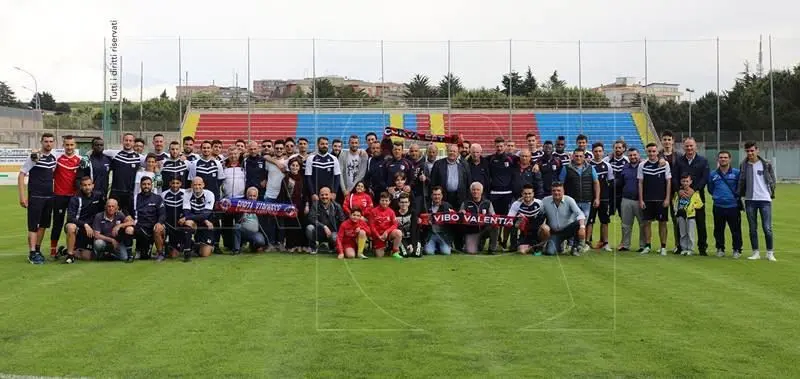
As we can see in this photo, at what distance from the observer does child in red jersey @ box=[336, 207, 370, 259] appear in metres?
11.8

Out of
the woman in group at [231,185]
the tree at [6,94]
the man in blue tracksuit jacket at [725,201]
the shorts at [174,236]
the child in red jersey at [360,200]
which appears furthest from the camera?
the tree at [6,94]

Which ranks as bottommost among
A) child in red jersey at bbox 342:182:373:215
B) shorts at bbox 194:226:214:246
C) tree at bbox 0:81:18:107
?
→ shorts at bbox 194:226:214:246

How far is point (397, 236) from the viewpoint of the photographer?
1195 centimetres

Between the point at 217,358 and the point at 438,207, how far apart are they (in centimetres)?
694

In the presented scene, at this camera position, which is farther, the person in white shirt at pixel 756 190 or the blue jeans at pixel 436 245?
the blue jeans at pixel 436 245

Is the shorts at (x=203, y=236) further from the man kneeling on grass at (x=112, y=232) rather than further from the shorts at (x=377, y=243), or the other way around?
the shorts at (x=377, y=243)

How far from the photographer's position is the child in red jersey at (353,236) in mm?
11844

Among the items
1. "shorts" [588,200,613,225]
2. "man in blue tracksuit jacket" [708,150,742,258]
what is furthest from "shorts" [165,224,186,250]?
"man in blue tracksuit jacket" [708,150,742,258]

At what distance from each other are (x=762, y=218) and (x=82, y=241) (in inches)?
394

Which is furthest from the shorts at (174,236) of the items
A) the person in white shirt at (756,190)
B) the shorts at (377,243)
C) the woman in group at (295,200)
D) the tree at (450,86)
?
the tree at (450,86)

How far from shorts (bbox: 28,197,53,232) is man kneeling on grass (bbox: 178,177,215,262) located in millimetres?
1879

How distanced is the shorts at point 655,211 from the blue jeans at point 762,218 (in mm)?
1176

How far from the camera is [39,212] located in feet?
38.0

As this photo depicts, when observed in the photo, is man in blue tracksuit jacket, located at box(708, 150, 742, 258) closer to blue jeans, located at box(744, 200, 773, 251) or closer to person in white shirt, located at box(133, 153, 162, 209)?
blue jeans, located at box(744, 200, 773, 251)
